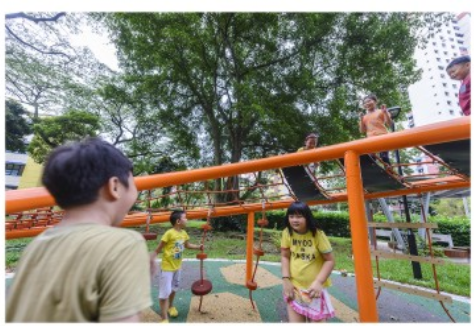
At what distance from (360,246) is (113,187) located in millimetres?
1525

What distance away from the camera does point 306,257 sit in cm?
236

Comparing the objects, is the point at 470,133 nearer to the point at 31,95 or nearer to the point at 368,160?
the point at 368,160

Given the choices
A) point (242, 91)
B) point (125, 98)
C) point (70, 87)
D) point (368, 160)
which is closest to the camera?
point (368, 160)

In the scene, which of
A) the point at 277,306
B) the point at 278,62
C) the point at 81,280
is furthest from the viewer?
the point at 278,62

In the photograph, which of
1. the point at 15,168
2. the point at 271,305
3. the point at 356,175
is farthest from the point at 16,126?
the point at 15,168

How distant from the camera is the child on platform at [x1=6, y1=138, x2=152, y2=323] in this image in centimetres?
72

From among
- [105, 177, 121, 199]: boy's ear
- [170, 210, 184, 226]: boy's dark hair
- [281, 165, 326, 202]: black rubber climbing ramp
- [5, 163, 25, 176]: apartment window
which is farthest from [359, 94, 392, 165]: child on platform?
[5, 163, 25, 176]: apartment window

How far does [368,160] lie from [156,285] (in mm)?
4084

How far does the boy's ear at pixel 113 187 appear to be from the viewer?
897 millimetres

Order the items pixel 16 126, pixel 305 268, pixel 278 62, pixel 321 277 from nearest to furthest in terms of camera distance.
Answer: pixel 321 277 → pixel 305 268 → pixel 278 62 → pixel 16 126

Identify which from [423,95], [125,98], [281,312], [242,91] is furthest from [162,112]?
[423,95]

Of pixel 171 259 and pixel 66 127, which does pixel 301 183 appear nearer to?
pixel 171 259

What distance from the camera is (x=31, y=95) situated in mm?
12578

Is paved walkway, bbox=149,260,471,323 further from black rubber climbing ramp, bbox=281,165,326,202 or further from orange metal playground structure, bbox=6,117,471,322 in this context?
orange metal playground structure, bbox=6,117,471,322
